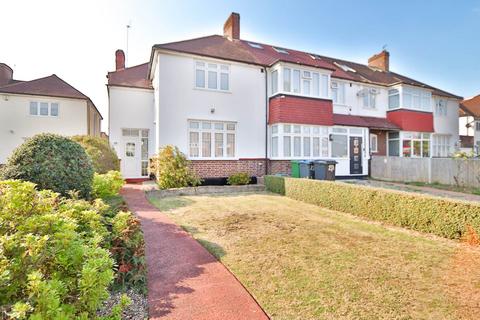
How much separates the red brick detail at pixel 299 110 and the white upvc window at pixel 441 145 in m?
13.3

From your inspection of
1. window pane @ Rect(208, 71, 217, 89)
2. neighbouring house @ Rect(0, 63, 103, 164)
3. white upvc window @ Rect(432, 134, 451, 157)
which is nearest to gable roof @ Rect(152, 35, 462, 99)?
window pane @ Rect(208, 71, 217, 89)

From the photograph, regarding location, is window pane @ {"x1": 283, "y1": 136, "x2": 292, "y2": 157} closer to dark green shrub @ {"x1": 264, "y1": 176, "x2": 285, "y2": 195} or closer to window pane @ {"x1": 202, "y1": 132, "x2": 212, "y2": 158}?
dark green shrub @ {"x1": 264, "y1": 176, "x2": 285, "y2": 195}

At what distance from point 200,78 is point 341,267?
11670 millimetres

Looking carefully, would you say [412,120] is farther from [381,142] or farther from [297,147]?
[297,147]

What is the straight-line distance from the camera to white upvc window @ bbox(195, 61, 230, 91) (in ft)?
44.3

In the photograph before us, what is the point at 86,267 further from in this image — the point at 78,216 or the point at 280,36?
the point at 280,36

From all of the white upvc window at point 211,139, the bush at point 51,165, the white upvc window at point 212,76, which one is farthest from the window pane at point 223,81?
the bush at point 51,165

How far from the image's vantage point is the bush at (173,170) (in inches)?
464

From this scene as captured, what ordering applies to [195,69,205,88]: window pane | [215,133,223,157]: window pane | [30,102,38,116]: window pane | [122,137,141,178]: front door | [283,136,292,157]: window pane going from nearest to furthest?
[195,69,205,88]: window pane
[215,133,223,157]: window pane
[283,136,292,157]: window pane
[122,137,141,178]: front door
[30,102,38,116]: window pane

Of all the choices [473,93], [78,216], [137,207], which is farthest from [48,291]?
[473,93]

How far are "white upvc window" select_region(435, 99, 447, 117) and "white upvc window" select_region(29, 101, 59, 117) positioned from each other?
30747 millimetres

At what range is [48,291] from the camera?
2.06 meters

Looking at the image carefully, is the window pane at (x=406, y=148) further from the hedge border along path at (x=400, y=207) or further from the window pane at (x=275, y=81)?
the hedge border along path at (x=400, y=207)

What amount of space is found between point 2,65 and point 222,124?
2216cm
